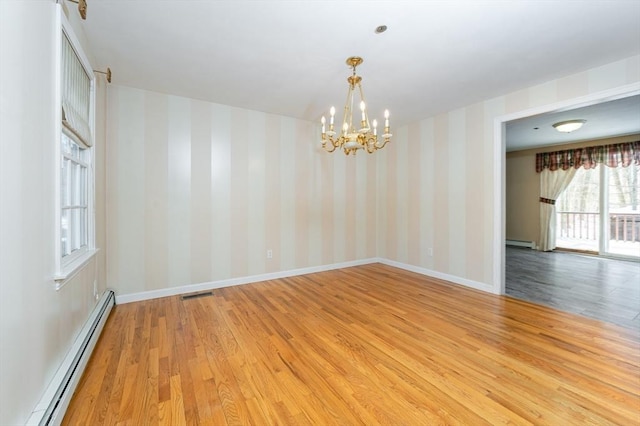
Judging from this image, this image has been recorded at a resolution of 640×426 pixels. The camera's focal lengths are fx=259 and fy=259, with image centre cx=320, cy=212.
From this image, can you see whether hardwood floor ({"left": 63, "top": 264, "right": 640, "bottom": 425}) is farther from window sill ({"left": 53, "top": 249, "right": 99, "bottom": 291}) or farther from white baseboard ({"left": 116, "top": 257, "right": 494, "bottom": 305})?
window sill ({"left": 53, "top": 249, "right": 99, "bottom": 291})

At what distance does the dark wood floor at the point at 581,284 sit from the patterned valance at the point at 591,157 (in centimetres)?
222

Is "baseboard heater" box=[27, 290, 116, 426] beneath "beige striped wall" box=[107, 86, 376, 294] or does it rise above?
beneath

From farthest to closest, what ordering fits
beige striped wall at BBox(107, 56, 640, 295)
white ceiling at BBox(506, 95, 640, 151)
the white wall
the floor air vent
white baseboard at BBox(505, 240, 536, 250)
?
white baseboard at BBox(505, 240, 536, 250) → white ceiling at BBox(506, 95, 640, 151) → the floor air vent → beige striped wall at BBox(107, 56, 640, 295) → the white wall

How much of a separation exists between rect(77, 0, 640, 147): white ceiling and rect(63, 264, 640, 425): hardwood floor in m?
2.71

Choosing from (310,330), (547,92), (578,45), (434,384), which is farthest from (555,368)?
(547,92)

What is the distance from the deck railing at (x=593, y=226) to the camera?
5.83 meters

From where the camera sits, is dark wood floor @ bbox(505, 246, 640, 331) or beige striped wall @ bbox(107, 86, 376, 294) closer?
dark wood floor @ bbox(505, 246, 640, 331)

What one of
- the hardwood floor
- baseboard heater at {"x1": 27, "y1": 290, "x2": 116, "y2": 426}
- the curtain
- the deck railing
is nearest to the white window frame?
baseboard heater at {"x1": 27, "y1": 290, "x2": 116, "y2": 426}

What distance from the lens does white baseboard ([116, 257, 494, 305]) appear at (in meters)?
3.37

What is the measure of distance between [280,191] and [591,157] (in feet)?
24.6

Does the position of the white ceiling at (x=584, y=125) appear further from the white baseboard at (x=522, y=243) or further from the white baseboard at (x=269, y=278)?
the white baseboard at (x=522, y=243)

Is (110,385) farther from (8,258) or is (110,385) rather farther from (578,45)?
(578,45)

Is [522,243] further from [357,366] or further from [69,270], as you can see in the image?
[69,270]

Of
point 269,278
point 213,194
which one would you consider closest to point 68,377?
point 213,194
